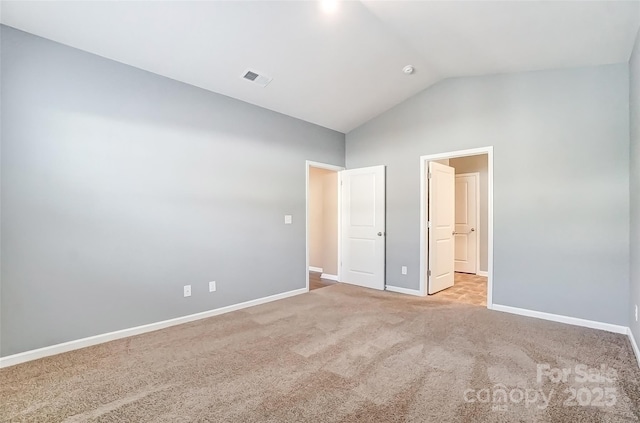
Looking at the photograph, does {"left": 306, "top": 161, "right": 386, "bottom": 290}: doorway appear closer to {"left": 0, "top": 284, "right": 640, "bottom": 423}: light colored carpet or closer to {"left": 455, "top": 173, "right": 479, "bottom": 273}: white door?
{"left": 0, "top": 284, "right": 640, "bottom": 423}: light colored carpet

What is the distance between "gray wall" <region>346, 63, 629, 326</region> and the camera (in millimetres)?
3193

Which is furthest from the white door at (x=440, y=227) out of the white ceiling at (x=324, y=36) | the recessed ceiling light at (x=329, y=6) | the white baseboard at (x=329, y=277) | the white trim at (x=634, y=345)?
the recessed ceiling light at (x=329, y=6)

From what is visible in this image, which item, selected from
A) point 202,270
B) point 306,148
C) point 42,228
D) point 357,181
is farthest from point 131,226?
point 357,181

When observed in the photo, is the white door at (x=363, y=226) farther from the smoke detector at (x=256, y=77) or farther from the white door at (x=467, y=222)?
the white door at (x=467, y=222)

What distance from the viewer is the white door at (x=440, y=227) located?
467cm

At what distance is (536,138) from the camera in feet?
11.9

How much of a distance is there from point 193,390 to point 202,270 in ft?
5.55

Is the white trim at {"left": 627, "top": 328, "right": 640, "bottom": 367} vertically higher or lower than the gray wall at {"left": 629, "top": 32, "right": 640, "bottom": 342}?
lower

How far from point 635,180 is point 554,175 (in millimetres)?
789

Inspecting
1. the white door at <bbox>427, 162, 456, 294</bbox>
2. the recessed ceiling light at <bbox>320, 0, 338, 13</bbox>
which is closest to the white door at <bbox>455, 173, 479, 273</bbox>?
the white door at <bbox>427, 162, 456, 294</bbox>

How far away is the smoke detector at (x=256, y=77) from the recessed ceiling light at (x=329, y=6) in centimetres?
108

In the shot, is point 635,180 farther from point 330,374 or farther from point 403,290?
point 330,374

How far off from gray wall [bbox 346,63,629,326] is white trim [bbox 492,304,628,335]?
0.05 meters

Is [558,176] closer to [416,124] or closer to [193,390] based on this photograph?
[416,124]
